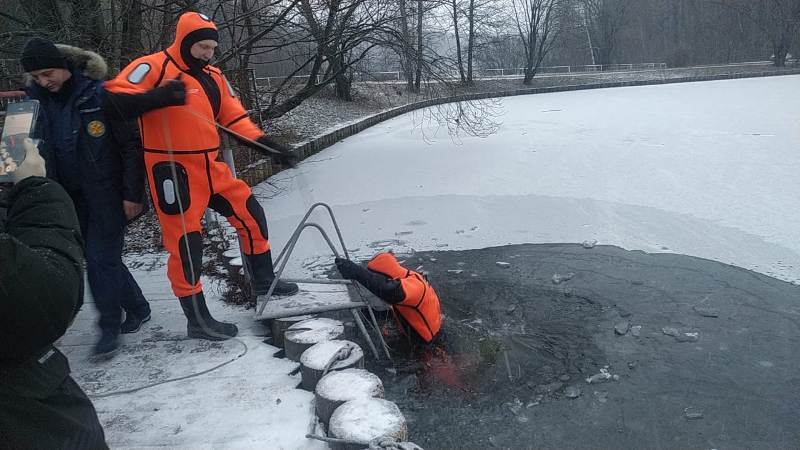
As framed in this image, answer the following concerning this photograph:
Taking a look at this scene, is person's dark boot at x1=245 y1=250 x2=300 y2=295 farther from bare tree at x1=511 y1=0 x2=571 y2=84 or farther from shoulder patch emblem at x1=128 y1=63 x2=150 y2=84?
bare tree at x1=511 y1=0 x2=571 y2=84

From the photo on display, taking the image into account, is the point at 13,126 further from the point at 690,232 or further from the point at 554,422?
the point at 690,232

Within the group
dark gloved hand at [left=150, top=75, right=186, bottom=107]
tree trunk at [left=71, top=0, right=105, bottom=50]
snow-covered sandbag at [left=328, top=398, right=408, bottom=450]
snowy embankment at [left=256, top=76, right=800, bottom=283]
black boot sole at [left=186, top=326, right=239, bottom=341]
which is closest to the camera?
snow-covered sandbag at [left=328, top=398, right=408, bottom=450]

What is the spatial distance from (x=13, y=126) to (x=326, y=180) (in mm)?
5440

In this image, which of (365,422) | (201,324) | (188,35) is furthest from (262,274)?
(365,422)

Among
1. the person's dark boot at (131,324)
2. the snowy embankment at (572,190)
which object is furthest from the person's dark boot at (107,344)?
the snowy embankment at (572,190)

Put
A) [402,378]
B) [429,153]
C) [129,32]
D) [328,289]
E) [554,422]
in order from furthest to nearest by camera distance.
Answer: [429,153], [129,32], [328,289], [402,378], [554,422]

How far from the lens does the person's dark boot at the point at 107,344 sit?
2744mm

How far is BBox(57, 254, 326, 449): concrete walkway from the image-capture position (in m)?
2.08

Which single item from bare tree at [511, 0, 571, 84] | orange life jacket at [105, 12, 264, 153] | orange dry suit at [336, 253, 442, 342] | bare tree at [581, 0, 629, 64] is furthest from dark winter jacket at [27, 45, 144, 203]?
bare tree at [581, 0, 629, 64]

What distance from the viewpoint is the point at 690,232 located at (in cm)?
A: 489

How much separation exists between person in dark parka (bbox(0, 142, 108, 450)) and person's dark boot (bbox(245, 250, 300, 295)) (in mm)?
1822

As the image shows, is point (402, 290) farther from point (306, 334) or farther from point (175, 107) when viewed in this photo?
point (175, 107)

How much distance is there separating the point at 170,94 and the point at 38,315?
1.65 meters

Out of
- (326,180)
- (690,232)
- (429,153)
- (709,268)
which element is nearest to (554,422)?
(709,268)
